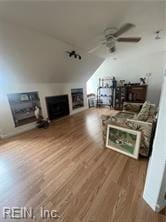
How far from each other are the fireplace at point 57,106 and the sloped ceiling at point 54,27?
1120mm

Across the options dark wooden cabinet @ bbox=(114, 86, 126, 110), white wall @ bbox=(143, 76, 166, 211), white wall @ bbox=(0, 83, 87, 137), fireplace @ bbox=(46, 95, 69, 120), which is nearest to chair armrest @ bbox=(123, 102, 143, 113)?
dark wooden cabinet @ bbox=(114, 86, 126, 110)

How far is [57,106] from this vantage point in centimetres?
482

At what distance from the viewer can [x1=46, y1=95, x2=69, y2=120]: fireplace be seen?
178 inches

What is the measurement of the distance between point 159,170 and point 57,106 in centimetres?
408

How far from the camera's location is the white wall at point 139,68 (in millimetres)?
5329

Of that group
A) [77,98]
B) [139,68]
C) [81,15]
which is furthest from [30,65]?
[139,68]

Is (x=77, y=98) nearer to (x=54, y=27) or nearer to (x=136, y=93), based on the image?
(x=136, y=93)

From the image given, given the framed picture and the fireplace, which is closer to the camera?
the framed picture

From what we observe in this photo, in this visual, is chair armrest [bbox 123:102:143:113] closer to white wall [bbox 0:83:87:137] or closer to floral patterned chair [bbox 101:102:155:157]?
floral patterned chair [bbox 101:102:155:157]

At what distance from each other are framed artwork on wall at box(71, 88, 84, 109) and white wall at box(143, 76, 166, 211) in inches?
180

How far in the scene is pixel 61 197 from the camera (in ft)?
5.06

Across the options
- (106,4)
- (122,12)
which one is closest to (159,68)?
(122,12)

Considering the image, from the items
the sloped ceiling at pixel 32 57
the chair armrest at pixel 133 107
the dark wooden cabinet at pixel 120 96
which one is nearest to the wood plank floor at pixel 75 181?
the chair armrest at pixel 133 107

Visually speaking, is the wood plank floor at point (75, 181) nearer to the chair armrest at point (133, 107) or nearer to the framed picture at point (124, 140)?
the framed picture at point (124, 140)
